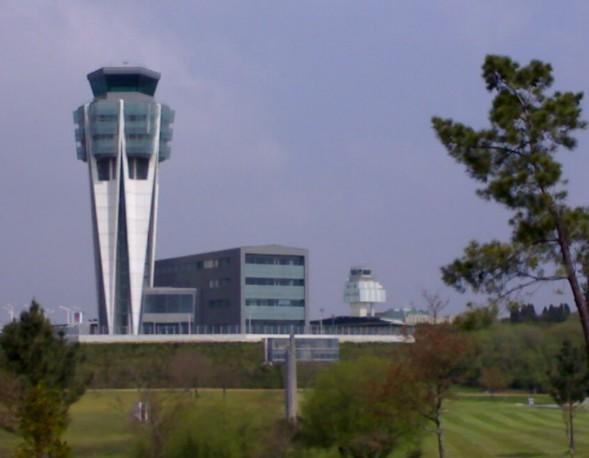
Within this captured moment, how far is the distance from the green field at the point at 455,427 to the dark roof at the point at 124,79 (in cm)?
4438

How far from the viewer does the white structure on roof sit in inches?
5915

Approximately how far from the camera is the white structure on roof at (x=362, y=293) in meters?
150

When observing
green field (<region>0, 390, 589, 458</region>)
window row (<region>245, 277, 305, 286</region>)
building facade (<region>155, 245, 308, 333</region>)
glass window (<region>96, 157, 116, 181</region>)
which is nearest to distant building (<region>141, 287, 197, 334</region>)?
building facade (<region>155, 245, 308, 333</region>)

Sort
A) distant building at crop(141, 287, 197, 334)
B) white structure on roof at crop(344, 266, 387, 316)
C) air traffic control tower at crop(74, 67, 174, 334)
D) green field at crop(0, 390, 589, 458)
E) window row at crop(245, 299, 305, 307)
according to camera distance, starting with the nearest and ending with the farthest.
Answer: green field at crop(0, 390, 589, 458), air traffic control tower at crop(74, 67, 174, 334), distant building at crop(141, 287, 197, 334), window row at crop(245, 299, 305, 307), white structure on roof at crop(344, 266, 387, 316)

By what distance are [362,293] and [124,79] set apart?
5063cm

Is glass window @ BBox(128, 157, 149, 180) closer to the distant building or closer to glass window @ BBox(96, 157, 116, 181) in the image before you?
glass window @ BBox(96, 157, 116, 181)

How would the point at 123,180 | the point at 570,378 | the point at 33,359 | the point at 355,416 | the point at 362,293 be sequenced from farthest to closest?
the point at 362,293
the point at 123,180
the point at 570,378
the point at 355,416
the point at 33,359

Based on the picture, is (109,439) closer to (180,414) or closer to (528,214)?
(180,414)

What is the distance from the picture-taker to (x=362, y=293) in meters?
150

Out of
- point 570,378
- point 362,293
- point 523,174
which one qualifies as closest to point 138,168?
point 362,293

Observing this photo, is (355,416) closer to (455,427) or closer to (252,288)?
(455,427)

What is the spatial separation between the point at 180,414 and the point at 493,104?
19.7 meters

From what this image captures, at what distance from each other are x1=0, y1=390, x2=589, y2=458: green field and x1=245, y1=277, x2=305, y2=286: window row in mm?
40712

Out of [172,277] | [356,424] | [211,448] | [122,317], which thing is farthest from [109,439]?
[172,277]
